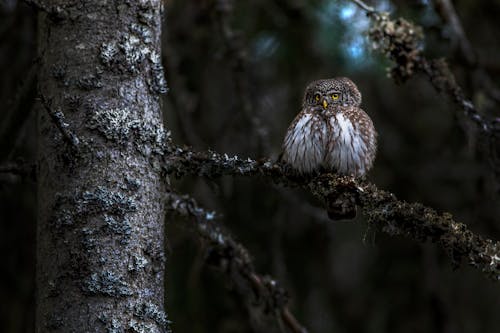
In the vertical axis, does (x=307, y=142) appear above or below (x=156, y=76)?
above

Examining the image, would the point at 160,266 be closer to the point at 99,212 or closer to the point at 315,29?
the point at 99,212

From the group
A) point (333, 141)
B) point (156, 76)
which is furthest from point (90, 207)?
point (333, 141)

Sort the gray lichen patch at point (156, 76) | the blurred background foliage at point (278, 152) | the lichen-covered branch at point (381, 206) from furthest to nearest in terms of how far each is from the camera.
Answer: the blurred background foliage at point (278, 152), the gray lichen patch at point (156, 76), the lichen-covered branch at point (381, 206)

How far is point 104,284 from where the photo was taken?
242cm

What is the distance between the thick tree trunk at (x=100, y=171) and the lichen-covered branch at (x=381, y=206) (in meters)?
0.16

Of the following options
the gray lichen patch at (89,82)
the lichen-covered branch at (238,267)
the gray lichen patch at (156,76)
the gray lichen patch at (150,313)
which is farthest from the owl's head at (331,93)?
the gray lichen patch at (150,313)

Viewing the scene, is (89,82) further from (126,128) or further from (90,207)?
(90,207)

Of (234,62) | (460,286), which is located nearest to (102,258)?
(234,62)

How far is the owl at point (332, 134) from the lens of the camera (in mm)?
3639

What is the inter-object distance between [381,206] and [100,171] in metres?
0.97

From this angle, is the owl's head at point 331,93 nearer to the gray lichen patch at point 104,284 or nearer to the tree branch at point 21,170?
the tree branch at point 21,170

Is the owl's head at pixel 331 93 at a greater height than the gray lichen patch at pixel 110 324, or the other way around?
the owl's head at pixel 331 93

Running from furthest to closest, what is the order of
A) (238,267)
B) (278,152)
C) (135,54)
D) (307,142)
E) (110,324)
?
(278,152), (307,142), (238,267), (135,54), (110,324)

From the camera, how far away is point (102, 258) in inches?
96.1
